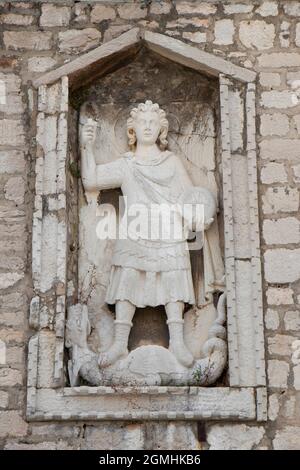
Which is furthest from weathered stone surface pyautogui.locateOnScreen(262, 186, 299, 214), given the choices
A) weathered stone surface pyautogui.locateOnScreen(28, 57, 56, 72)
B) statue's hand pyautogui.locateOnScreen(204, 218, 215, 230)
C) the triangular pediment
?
weathered stone surface pyautogui.locateOnScreen(28, 57, 56, 72)

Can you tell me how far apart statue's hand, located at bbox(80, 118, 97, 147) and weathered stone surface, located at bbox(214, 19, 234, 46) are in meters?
0.99

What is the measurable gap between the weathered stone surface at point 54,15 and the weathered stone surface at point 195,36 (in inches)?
31.5

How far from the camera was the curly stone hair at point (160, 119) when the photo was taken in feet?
22.5

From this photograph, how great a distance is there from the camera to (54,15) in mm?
6922

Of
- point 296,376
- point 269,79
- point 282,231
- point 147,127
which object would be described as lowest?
point 296,376

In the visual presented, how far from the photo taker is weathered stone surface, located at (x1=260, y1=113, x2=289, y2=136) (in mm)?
6598

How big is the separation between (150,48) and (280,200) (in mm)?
1404

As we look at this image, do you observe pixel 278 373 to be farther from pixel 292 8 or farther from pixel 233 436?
Answer: pixel 292 8

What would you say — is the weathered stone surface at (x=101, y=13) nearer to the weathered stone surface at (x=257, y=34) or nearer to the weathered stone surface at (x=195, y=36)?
the weathered stone surface at (x=195, y=36)

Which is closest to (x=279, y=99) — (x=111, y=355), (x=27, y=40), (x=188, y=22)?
(x=188, y=22)

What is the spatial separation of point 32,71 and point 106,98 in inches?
22.3

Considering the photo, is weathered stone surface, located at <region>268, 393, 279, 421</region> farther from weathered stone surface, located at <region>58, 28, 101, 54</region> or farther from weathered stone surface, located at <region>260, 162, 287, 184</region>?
weathered stone surface, located at <region>58, 28, 101, 54</region>
